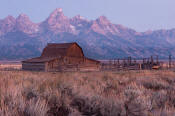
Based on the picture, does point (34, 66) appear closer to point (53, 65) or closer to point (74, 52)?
point (53, 65)

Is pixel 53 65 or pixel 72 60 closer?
pixel 53 65

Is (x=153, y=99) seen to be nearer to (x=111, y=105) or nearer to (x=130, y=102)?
(x=130, y=102)

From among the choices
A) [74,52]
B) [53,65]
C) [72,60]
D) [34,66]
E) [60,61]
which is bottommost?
[34,66]

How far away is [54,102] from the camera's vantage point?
473 centimetres

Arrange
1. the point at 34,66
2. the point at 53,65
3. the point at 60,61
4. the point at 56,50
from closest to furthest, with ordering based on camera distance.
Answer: the point at 53,65 → the point at 34,66 → the point at 60,61 → the point at 56,50

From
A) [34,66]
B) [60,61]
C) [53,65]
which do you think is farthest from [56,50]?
[34,66]

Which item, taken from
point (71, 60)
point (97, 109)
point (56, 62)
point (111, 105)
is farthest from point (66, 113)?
point (71, 60)

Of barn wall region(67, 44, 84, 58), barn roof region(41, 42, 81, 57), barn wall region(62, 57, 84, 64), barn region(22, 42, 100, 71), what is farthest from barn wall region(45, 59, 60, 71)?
barn wall region(67, 44, 84, 58)

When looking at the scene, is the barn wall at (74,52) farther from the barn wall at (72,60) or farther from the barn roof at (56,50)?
the barn wall at (72,60)

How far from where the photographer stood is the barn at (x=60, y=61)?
35.7m

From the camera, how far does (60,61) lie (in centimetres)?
3756

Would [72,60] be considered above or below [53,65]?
above

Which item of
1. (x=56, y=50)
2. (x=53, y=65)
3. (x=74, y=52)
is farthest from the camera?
(x=74, y=52)

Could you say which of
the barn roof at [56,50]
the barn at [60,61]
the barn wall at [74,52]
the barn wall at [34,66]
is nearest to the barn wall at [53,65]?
the barn at [60,61]
